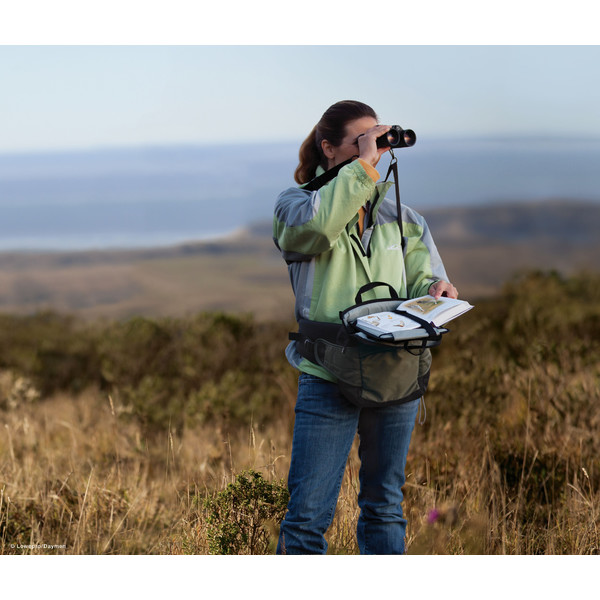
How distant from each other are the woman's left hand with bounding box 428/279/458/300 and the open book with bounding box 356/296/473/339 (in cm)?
8

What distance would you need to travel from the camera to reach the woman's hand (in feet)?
7.59

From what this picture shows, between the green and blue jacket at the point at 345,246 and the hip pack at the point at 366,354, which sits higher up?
the green and blue jacket at the point at 345,246

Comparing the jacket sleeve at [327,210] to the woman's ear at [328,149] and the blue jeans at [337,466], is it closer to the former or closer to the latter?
the woman's ear at [328,149]

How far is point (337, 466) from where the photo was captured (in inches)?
93.3

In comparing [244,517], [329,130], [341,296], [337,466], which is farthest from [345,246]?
[244,517]

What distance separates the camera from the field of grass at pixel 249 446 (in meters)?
2.97

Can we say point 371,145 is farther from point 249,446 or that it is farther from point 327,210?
point 249,446

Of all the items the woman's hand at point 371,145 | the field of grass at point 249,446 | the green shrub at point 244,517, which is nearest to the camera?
the woman's hand at point 371,145

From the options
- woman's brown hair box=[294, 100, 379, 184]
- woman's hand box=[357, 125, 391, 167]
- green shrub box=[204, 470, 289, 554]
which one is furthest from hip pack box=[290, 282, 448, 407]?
green shrub box=[204, 470, 289, 554]

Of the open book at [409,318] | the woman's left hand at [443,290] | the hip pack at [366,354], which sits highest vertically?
the woman's left hand at [443,290]

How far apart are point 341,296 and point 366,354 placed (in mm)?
206

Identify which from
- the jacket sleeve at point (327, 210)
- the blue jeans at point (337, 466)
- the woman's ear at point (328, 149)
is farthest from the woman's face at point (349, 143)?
the blue jeans at point (337, 466)

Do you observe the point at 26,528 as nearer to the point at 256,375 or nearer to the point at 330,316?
the point at 330,316

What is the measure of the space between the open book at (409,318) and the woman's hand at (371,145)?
47 centimetres
